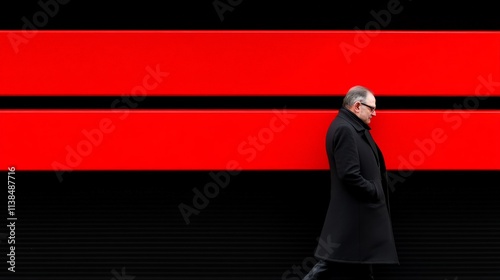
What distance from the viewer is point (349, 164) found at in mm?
3910

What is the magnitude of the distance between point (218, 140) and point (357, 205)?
1.12m

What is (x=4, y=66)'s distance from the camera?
461 cm

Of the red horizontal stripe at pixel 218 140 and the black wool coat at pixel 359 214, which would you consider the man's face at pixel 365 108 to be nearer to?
the black wool coat at pixel 359 214

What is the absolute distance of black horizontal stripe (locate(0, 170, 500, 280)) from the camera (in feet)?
15.6

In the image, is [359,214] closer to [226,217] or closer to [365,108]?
[365,108]

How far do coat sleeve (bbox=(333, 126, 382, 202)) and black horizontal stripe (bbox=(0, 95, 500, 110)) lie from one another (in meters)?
0.81

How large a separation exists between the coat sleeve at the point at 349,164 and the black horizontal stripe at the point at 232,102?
0.81 meters
